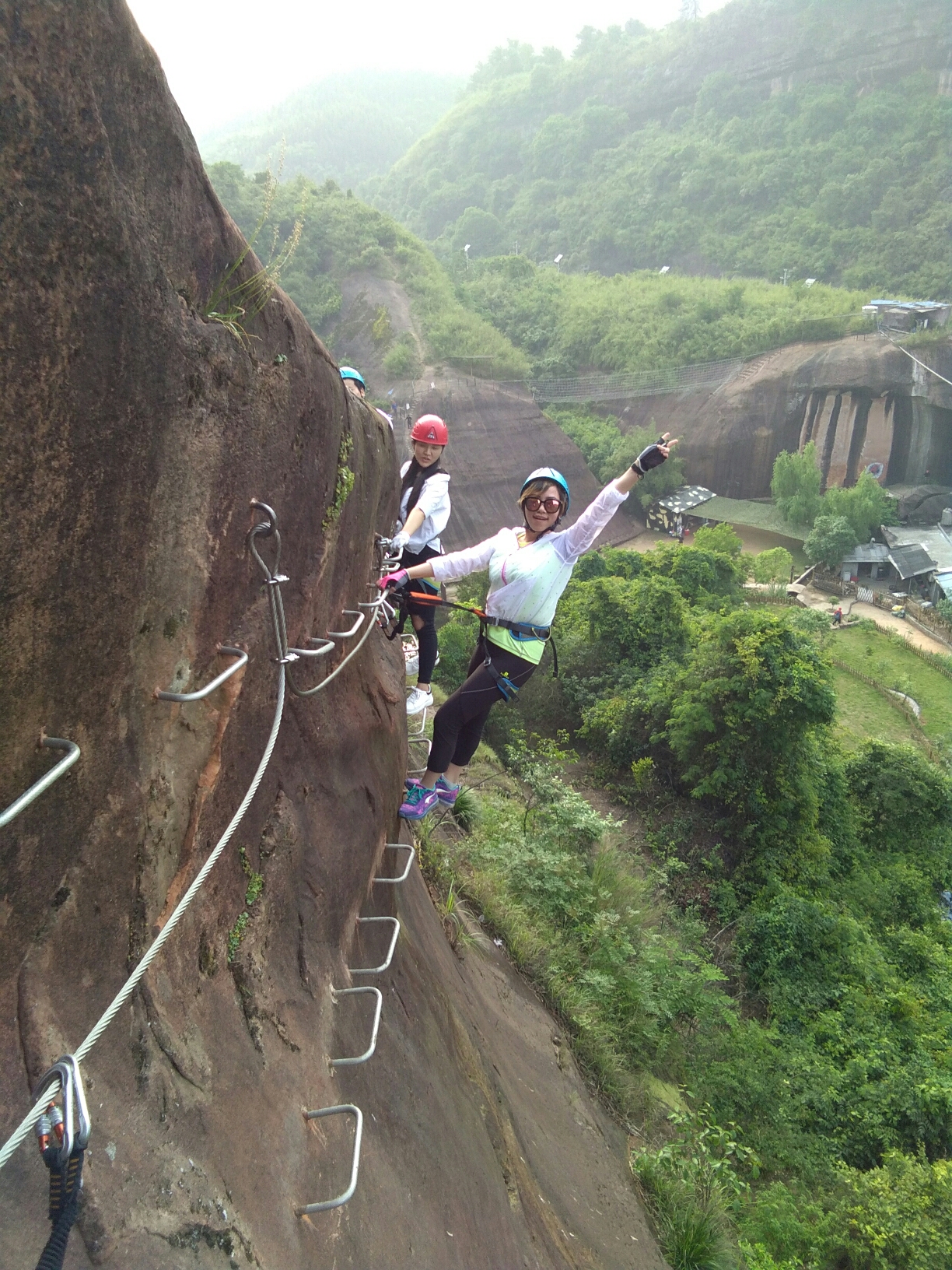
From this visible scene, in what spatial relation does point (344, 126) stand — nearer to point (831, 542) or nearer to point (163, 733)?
point (831, 542)

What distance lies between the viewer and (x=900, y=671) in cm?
2147

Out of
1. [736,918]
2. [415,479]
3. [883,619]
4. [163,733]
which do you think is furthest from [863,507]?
[163,733]

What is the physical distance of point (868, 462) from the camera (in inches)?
1273

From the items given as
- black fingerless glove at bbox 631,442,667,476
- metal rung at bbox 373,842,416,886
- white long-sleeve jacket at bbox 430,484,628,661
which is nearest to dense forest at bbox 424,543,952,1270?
metal rung at bbox 373,842,416,886

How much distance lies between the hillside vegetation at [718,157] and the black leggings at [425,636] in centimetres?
4432

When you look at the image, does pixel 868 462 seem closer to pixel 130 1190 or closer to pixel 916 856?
pixel 916 856

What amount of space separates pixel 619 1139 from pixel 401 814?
2941mm

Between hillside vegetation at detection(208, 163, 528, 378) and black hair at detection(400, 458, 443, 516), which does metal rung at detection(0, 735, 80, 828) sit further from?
hillside vegetation at detection(208, 163, 528, 378)

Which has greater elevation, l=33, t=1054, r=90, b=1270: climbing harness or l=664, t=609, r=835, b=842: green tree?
l=33, t=1054, r=90, b=1270: climbing harness

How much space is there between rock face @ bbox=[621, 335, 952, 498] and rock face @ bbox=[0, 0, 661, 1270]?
→ 32967 mm

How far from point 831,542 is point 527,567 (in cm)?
2710

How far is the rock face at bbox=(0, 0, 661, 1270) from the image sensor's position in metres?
1.51

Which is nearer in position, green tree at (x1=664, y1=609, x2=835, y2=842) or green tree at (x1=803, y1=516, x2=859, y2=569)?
green tree at (x1=664, y1=609, x2=835, y2=842)

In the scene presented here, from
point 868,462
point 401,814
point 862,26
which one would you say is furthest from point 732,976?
point 862,26
